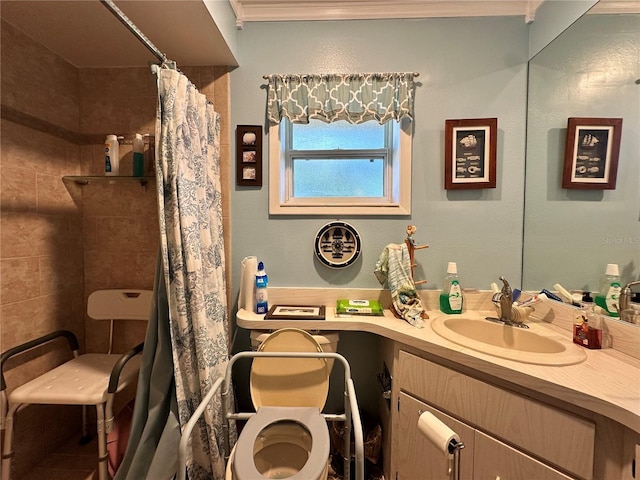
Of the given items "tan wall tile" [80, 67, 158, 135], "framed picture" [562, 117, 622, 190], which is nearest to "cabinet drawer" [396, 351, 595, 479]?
"framed picture" [562, 117, 622, 190]

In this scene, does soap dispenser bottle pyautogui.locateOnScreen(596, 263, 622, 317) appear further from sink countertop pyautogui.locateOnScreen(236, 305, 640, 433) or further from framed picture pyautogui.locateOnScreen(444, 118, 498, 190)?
framed picture pyautogui.locateOnScreen(444, 118, 498, 190)

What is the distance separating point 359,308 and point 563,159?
4.41 ft

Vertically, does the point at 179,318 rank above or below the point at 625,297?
below

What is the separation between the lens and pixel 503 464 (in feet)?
3.19

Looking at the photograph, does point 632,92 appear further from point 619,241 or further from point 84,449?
point 84,449

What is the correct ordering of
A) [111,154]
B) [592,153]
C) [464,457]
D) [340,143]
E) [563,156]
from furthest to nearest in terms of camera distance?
1. [340,143]
2. [111,154]
3. [563,156]
4. [592,153]
5. [464,457]

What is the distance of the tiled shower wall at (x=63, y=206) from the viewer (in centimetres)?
136

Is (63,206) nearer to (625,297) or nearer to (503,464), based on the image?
(503,464)

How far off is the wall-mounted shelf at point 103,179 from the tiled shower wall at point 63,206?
0.03 meters

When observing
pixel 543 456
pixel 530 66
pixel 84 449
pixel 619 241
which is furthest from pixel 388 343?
pixel 84 449

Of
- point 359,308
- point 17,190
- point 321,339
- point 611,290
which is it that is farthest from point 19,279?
point 611,290

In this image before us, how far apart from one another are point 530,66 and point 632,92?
0.59 meters

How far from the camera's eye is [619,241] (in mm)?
1175

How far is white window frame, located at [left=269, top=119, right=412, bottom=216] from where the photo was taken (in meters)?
1.63
